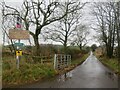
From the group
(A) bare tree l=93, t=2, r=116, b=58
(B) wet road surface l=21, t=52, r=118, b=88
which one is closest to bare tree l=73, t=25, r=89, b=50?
(A) bare tree l=93, t=2, r=116, b=58

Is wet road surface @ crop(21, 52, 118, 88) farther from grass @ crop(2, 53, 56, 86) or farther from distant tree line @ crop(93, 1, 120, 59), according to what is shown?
distant tree line @ crop(93, 1, 120, 59)

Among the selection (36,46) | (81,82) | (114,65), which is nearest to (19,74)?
(81,82)

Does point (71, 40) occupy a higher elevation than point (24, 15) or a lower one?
lower

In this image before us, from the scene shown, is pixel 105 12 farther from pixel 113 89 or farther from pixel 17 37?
pixel 113 89


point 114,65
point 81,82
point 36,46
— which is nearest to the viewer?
point 81,82

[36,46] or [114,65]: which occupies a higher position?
[36,46]

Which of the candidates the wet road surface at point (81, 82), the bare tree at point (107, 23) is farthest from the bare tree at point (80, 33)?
the wet road surface at point (81, 82)

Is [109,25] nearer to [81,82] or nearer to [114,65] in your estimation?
[114,65]

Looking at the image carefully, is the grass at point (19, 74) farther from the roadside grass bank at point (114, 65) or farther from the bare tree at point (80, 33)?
the bare tree at point (80, 33)

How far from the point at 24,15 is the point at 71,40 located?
59.8ft

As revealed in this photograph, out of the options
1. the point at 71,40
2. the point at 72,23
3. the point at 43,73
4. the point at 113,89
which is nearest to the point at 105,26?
the point at 72,23

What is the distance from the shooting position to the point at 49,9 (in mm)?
23953

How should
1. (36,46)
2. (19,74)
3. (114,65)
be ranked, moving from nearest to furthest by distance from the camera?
(19,74) < (36,46) < (114,65)

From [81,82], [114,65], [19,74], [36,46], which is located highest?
[36,46]
